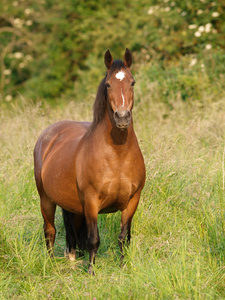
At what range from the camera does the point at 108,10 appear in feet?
57.3

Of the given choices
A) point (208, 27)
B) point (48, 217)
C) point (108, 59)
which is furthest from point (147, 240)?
point (208, 27)

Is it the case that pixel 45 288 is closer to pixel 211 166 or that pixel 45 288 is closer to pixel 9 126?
pixel 211 166

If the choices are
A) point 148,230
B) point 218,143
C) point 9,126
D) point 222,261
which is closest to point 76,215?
point 148,230

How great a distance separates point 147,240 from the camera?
4539mm

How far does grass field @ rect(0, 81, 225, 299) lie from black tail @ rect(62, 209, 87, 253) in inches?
7.4

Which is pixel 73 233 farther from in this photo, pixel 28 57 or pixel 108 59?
pixel 28 57

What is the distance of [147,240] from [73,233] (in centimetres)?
85

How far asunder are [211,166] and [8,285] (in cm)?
275

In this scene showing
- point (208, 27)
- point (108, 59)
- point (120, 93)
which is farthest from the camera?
point (208, 27)

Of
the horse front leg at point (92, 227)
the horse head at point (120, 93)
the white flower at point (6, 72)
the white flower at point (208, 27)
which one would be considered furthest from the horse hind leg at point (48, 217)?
the white flower at point (6, 72)

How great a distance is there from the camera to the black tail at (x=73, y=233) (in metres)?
4.95

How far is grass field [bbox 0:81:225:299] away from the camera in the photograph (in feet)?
11.7

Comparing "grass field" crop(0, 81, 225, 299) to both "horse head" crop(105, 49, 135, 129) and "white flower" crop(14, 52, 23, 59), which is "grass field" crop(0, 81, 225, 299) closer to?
"horse head" crop(105, 49, 135, 129)

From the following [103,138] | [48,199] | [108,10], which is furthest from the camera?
[108,10]
